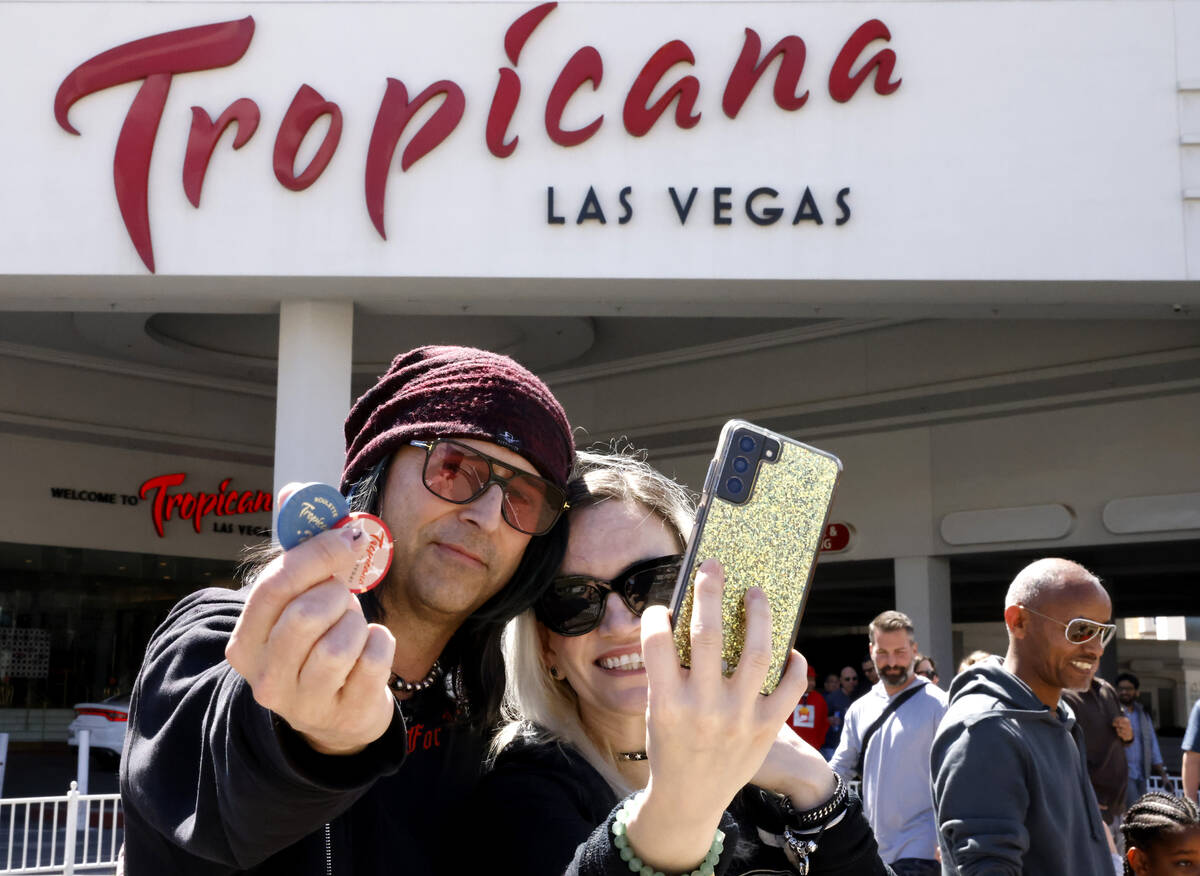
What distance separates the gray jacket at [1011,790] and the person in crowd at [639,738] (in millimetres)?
1693

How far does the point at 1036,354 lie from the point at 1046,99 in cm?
500

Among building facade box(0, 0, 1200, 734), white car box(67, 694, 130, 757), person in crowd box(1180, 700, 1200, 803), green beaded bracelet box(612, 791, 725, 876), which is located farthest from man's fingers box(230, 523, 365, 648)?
white car box(67, 694, 130, 757)

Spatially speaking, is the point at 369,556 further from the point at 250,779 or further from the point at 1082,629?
the point at 1082,629

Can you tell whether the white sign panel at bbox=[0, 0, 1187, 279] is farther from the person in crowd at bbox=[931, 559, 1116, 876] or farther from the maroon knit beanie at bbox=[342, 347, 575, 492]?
the maroon knit beanie at bbox=[342, 347, 575, 492]

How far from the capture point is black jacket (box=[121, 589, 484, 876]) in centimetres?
114

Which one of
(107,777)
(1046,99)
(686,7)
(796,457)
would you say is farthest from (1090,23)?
(107,777)

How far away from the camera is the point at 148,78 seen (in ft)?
32.2

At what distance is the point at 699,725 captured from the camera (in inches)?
45.8

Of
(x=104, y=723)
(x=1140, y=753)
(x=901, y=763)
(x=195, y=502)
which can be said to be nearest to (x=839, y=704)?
(x=1140, y=753)

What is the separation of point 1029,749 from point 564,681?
78.2 inches

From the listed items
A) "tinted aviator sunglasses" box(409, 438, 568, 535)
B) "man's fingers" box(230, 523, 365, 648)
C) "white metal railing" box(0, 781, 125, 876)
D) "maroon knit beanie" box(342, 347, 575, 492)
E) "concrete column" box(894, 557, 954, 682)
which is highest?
"concrete column" box(894, 557, 954, 682)

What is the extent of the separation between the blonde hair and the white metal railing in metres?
6.43

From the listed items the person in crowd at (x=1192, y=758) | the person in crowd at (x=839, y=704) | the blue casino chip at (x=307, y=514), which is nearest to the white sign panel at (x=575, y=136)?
the person in crowd at (x=1192, y=758)

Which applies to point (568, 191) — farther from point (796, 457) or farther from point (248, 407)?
point (248, 407)
